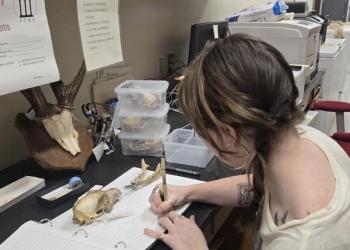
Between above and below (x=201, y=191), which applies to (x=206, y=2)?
above

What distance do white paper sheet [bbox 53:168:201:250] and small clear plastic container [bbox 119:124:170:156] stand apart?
0.24 metres

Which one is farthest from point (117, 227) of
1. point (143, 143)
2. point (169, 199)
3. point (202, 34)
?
point (202, 34)

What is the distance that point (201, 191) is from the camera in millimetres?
903

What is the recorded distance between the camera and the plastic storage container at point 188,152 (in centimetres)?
109

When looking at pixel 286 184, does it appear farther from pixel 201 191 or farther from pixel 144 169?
pixel 144 169

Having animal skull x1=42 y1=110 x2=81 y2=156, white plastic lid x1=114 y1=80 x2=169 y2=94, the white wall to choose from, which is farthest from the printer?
animal skull x1=42 y1=110 x2=81 y2=156

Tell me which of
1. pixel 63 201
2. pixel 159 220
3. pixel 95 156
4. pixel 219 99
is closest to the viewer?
pixel 219 99

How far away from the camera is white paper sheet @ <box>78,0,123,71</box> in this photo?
109 centimetres

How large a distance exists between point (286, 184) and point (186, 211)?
0.28 m

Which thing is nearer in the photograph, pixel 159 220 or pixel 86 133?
pixel 159 220

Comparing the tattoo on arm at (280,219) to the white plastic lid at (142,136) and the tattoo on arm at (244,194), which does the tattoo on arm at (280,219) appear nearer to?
the tattoo on arm at (244,194)

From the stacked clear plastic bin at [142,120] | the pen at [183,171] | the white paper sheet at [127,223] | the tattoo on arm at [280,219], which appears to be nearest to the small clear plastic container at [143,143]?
the stacked clear plastic bin at [142,120]

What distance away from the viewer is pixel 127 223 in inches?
31.6

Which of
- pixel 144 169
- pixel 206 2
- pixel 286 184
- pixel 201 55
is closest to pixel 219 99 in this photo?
pixel 201 55
